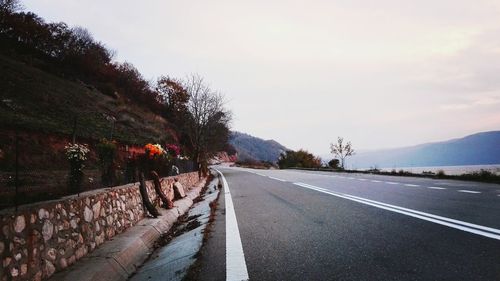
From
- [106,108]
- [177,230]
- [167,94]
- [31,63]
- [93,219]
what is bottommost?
[177,230]

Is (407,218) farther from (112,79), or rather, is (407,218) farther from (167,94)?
(167,94)

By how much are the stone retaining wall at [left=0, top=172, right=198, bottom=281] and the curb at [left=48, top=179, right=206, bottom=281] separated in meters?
0.14

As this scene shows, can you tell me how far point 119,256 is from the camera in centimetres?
482

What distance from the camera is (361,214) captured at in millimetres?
7449

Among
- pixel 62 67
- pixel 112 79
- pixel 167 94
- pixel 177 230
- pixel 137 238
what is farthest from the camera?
pixel 167 94

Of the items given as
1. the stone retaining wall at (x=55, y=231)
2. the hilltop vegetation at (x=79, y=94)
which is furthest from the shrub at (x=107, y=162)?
the hilltop vegetation at (x=79, y=94)

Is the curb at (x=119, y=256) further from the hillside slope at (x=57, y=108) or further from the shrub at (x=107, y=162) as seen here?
the hillside slope at (x=57, y=108)

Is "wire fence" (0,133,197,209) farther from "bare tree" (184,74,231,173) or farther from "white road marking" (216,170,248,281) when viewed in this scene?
"bare tree" (184,74,231,173)

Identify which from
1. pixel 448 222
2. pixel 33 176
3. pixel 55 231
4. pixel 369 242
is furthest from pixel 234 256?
pixel 448 222

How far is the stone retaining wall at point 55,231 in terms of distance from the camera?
3.28 m

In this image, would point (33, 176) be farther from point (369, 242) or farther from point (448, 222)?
point (448, 222)

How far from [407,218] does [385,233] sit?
4.65ft

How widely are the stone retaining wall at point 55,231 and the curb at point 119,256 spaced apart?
14 cm

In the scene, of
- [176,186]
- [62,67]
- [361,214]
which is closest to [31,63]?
[62,67]
